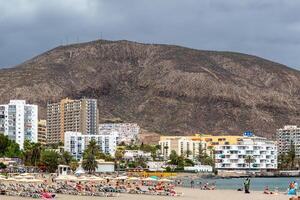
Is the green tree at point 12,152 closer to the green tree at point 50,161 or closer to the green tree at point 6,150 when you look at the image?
the green tree at point 6,150

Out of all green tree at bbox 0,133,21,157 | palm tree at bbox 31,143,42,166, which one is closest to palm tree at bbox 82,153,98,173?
palm tree at bbox 31,143,42,166

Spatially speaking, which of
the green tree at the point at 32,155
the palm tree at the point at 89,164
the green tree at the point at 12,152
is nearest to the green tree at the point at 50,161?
the green tree at the point at 32,155

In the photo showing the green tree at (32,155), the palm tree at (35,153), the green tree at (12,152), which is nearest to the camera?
the green tree at (32,155)

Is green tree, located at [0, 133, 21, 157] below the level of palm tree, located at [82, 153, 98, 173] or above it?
above

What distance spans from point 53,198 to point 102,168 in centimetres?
10503

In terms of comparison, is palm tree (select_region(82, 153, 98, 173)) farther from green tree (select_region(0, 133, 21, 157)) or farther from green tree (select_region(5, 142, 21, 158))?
green tree (select_region(0, 133, 21, 157))

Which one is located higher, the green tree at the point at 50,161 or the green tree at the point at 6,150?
the green tree at the point at 6,150

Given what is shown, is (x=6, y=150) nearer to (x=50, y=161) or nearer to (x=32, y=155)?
(x=32, y=155)

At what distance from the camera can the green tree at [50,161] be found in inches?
5906

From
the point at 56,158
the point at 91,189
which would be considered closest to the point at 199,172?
the point at 56,158

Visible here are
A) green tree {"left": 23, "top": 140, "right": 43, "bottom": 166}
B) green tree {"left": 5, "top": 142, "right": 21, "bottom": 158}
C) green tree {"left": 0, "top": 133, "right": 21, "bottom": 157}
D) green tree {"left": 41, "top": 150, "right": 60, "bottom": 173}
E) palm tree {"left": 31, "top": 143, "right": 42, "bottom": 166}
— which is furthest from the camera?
green tree {"left": 0, "top": 133, "right": 21, "bottom": 157}

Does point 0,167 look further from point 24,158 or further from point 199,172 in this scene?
point 199,172

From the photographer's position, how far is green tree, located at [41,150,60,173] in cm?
15000

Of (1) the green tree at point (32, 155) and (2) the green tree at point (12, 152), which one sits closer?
(1) the green tree at point (32, 155)
